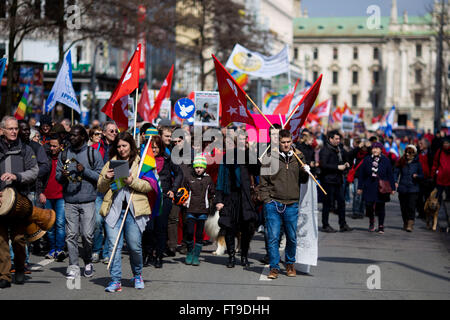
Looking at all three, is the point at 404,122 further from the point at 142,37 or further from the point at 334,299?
the point at 334,299

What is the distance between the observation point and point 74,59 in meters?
48.6

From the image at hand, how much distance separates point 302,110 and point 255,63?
14.1 meters

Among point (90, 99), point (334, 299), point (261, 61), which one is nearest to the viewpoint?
point (334, 299)

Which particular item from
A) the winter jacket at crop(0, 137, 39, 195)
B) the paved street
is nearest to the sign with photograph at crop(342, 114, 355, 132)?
the paved street

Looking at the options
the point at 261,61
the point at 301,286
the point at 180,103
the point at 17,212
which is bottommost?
the point at 301,286

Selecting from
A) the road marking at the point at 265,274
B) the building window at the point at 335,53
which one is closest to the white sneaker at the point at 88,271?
the road marking at the point at 265,274

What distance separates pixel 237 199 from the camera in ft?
37.2

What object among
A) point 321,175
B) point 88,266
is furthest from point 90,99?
point 88,266

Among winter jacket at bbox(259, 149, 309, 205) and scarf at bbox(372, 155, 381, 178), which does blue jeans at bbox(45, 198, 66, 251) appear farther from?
scarf at bbox(372, 155, 381, 178)

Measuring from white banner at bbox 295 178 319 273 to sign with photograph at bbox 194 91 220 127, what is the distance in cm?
841

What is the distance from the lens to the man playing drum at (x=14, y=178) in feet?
30.3

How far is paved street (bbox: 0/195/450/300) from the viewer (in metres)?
8.92

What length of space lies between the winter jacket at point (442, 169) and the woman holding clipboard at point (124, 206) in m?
9.49

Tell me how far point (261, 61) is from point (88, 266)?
15861 millimetres
